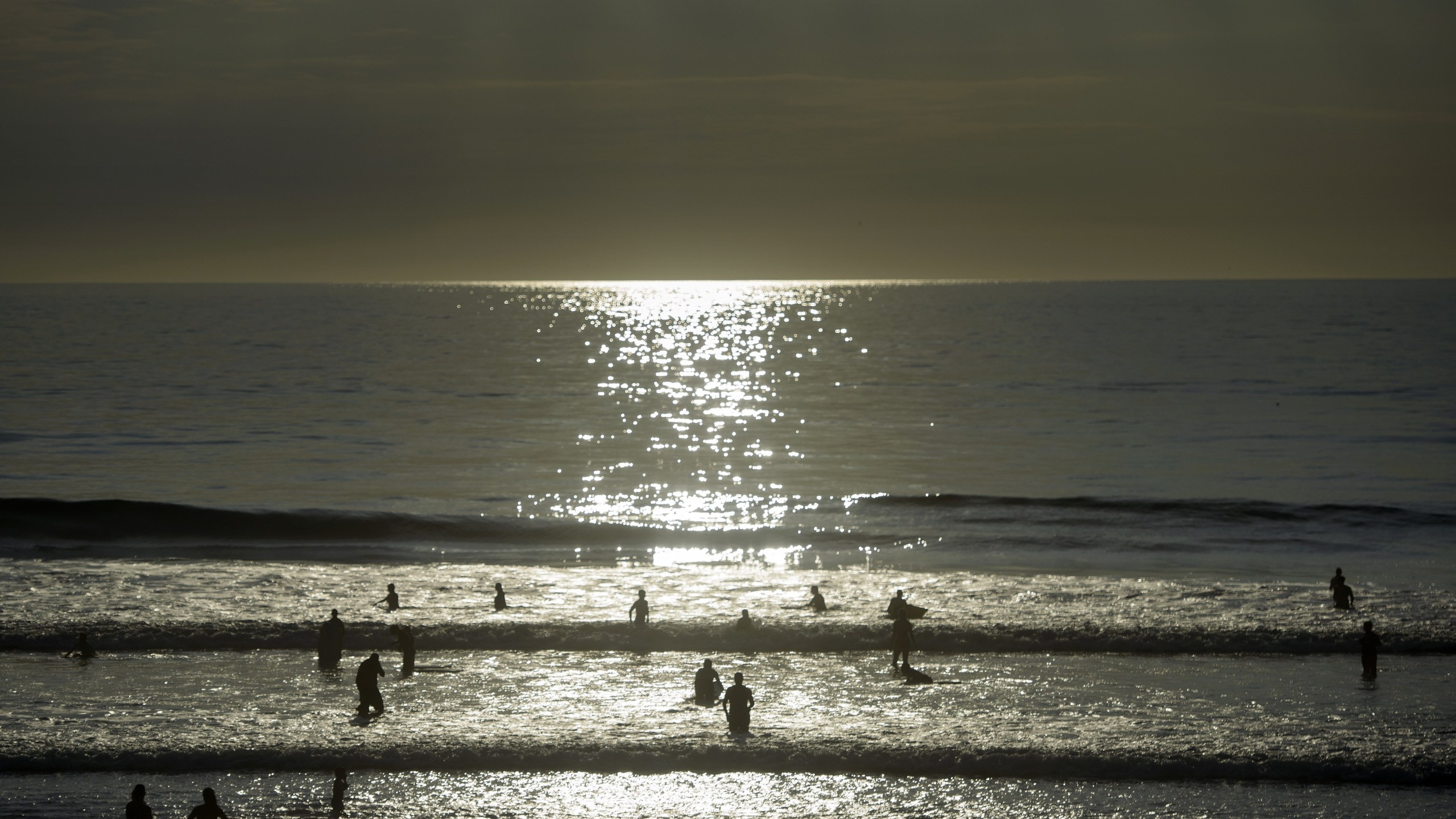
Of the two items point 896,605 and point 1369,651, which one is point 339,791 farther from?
point 1369,651

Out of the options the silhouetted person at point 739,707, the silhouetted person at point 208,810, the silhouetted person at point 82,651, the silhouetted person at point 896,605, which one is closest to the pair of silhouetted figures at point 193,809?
the silhouetted person at point 208,810

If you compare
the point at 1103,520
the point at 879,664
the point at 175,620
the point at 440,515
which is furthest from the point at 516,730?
the point at 1103,520

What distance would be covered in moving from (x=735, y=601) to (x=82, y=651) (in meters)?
12.7

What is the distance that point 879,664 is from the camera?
2070 cm

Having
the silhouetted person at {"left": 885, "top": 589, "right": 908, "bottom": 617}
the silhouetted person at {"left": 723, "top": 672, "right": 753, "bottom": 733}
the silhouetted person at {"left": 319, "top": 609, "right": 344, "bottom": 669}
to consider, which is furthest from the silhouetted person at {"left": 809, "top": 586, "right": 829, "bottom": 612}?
the silhouetted person at {"left": 319, "top": 609, "right": 344, "bottom": 669}

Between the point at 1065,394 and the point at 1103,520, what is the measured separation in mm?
41717

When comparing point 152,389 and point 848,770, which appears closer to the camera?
point 848,770

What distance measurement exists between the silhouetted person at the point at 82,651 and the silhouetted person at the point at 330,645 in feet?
13.8

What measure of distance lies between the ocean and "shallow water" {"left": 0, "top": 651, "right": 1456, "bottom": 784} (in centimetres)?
8

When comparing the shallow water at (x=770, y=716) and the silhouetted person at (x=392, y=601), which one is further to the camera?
the silhouetted person at (x=392, y=601)

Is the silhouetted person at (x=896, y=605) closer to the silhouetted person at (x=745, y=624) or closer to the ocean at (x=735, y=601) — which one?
the ocean at (x=735, y=601)

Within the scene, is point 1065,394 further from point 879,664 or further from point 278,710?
point 278,710

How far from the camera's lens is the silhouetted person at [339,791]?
46.3 feet

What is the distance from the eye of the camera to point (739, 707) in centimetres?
1664
